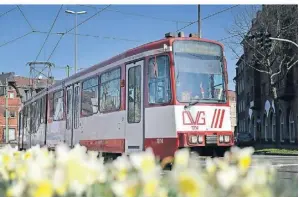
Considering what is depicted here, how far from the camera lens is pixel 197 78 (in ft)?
24.5

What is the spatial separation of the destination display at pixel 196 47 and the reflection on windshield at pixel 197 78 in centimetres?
8

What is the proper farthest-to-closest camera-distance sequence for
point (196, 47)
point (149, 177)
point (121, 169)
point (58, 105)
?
point (58, 105)
point (196, 47)
point (121, 169)
point (149, 177)

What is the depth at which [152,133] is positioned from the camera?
745 centimetres

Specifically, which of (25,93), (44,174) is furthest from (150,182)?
(25,93)

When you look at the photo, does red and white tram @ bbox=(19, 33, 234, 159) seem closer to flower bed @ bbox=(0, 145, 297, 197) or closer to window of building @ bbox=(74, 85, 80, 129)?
window of building @ bbox=(74, 85, 80, 129)

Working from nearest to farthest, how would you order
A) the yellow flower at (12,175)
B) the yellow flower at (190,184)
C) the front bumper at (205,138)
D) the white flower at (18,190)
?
the yellow flower at (190,184)
the white flower at (18,190)
the yellow flower at (12,175)
the front bumper at (205,138)

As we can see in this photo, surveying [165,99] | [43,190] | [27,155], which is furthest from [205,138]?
[43,190]

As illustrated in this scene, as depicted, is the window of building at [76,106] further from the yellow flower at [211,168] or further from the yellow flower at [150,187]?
the yellow flower at [150,187]

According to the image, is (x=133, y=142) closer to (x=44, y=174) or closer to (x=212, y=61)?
(x=212, y=61)

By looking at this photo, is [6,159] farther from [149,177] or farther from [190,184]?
[190,184]

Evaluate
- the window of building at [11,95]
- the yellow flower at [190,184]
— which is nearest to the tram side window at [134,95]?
the yellow flower at [190,184]

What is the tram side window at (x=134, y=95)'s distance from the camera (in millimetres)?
7918

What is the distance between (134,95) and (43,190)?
651 centimetres

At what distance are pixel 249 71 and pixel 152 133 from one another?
2776 centimetres
